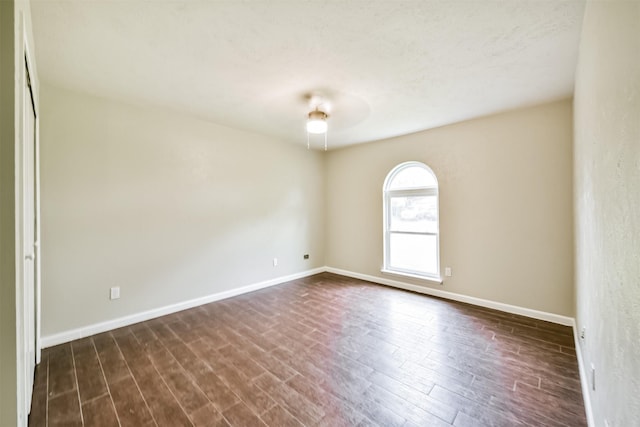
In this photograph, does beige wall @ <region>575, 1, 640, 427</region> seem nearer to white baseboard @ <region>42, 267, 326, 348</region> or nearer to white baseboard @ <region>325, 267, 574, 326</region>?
white baseboard @ <region>325, 267, 574, 326</region>

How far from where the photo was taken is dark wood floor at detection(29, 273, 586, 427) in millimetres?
1621

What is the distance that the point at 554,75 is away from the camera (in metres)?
2.31

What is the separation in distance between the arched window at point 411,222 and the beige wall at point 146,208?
1.86m

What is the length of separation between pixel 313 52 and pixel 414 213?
2989 mm

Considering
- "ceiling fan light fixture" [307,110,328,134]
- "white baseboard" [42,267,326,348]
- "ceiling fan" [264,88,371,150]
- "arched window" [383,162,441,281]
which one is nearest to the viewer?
"white baseboard" [42,267,326,348]

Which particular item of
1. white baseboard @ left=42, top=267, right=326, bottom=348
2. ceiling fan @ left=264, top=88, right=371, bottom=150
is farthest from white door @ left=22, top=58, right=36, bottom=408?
ceiling fan @ left=264, top=88, right=371, bottom=150

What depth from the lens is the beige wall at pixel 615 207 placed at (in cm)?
78

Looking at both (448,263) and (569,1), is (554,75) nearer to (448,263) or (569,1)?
(569,1)

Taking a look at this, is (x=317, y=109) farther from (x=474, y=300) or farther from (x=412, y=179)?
(x=474, y=300)

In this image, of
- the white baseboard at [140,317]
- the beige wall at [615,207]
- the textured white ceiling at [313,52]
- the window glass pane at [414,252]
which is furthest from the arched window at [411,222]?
the beige wall at [615,207]

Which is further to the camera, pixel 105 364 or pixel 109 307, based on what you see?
pixel 109 307

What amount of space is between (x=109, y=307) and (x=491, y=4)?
411 cm

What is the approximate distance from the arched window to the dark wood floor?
3.27 ft

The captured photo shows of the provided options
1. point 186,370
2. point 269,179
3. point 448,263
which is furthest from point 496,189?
point 186,370
